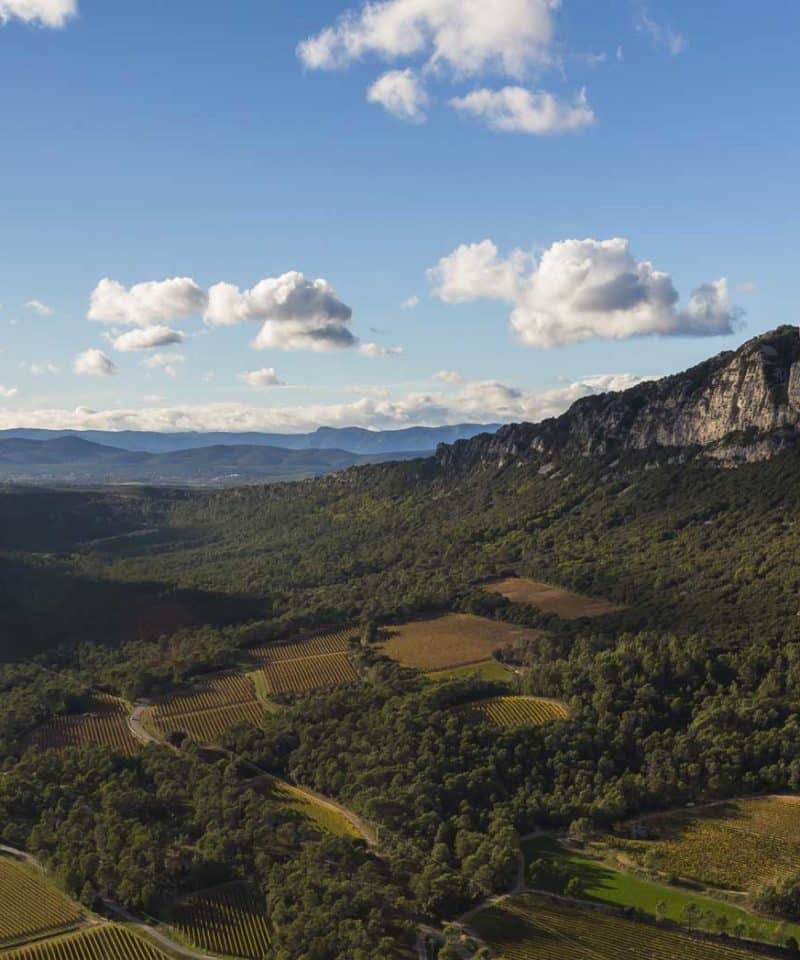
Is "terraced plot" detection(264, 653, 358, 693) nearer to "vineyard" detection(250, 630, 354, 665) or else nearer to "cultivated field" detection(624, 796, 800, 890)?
"vineyard" detection(250, 630, 354, 665)

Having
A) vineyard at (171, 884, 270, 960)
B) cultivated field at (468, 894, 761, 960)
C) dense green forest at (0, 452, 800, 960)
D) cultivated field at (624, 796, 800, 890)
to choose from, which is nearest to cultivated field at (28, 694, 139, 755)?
dense green forest at (0, 452, 800, 960)

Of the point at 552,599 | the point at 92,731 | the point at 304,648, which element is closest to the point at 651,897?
the point at 92,731

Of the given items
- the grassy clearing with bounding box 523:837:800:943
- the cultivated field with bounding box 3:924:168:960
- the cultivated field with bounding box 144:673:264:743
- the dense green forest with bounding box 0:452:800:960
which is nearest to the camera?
the cultivated field with bounding box 3:924:168:960

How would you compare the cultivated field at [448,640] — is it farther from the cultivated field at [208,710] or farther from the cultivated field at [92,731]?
the cultivated field at [92,731]

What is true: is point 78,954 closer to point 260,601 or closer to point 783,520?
point 260,601

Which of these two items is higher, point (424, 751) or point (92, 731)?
point (424, 751)

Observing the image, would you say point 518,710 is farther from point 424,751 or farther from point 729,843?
point 729,843

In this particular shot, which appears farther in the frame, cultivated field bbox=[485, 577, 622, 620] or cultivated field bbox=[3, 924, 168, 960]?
cultivated field bbox=[485, 577, 622, 620]
